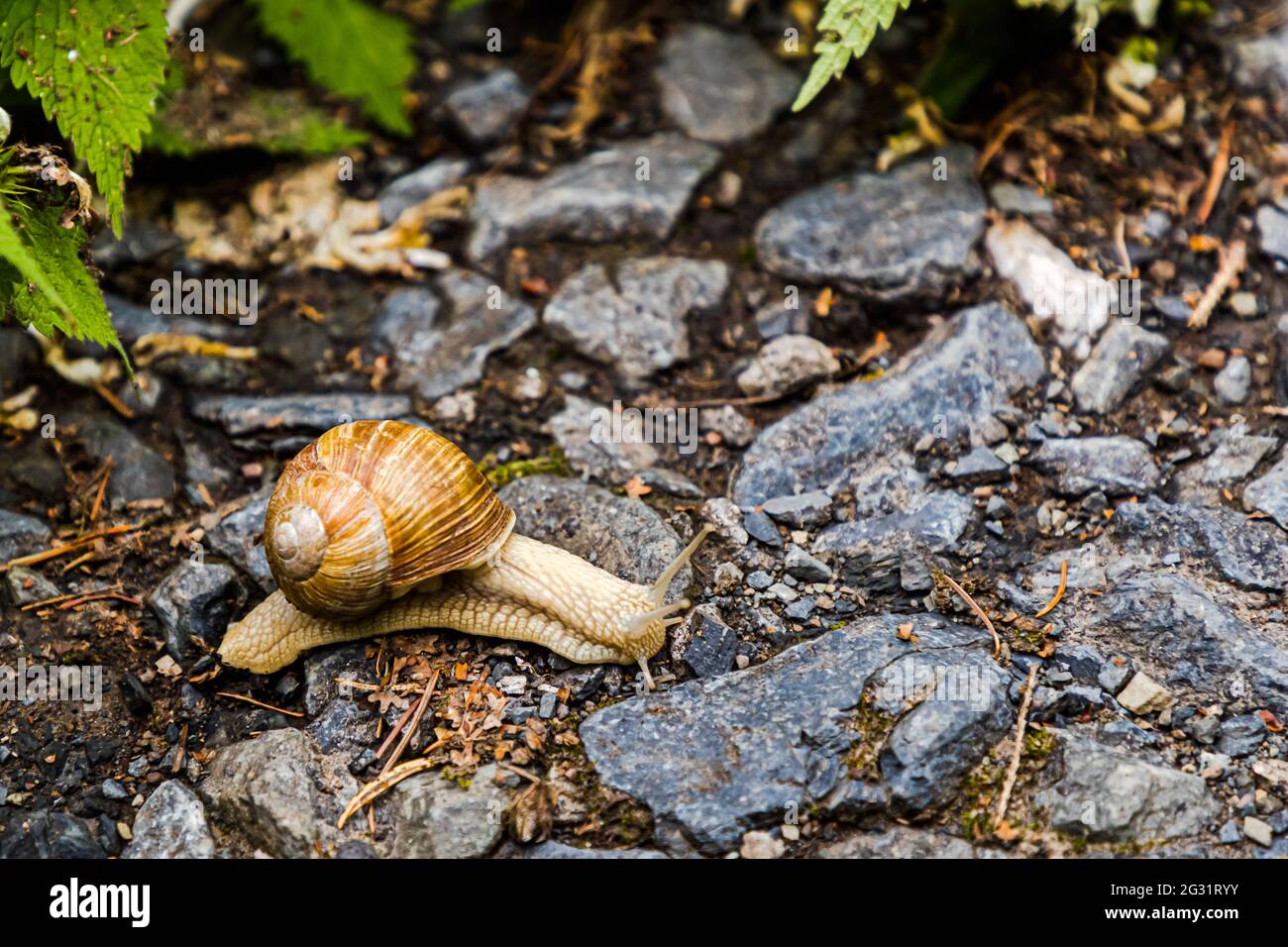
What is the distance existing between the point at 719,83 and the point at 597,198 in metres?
1.01

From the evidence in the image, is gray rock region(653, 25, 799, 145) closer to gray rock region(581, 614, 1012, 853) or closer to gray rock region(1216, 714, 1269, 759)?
gray rock region(581, 614, 1012, 853)

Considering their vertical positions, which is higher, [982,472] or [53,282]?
[53,282]

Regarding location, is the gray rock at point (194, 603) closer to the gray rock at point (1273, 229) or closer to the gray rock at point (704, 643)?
the gray rock at point (704, 643)

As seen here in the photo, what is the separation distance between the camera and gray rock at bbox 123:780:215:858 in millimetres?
3684

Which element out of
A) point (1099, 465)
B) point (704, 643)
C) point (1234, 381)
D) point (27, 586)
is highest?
point (1234, 381)

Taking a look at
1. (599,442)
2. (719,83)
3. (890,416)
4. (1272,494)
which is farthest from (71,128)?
(1272,494)

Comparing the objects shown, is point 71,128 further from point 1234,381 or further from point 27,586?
point 1234,381

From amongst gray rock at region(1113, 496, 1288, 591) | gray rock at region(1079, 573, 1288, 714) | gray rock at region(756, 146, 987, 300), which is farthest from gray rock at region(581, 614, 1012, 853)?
gray rock at region(756, 146, 987, 300)

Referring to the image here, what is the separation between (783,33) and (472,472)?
10.6ft

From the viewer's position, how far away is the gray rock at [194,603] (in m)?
4.26

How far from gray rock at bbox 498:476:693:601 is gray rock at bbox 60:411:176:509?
1431 millimetres

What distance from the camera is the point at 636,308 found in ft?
16.8

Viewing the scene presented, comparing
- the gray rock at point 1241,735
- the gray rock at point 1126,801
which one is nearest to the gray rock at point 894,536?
the gray rock at point 1126,801

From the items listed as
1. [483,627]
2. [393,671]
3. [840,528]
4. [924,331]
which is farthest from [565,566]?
[924,331]
